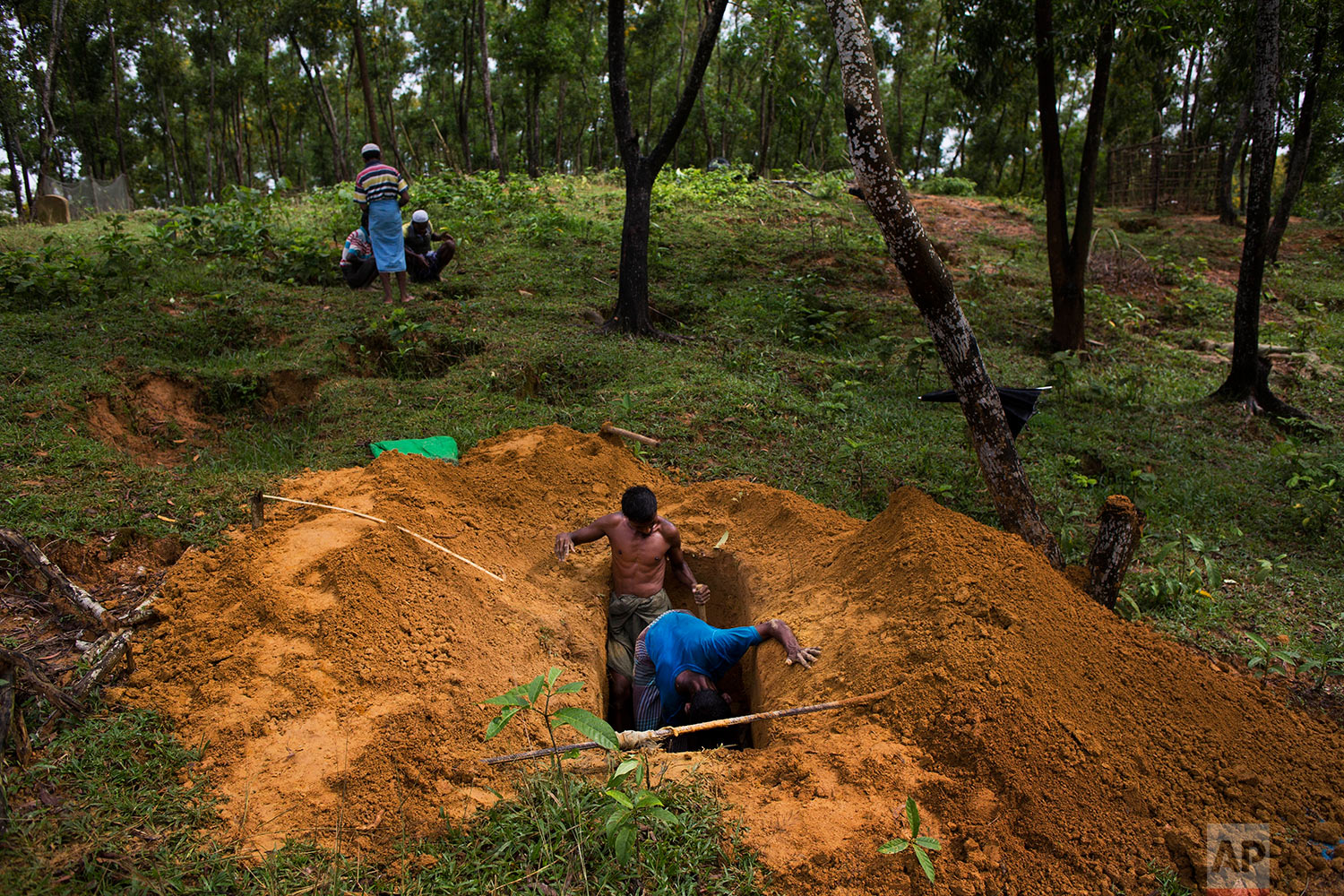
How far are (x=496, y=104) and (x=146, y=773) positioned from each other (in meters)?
30.0

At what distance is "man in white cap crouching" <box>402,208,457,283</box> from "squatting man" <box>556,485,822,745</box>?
4981 millimetres

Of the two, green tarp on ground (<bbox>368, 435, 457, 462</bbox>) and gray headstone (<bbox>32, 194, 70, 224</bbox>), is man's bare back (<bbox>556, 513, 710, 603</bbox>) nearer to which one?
green tarp on ground (<bbox>368, 435, 457, 462</bbox>)

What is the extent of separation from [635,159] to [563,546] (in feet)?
15.1

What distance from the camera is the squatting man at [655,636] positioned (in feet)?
11.8

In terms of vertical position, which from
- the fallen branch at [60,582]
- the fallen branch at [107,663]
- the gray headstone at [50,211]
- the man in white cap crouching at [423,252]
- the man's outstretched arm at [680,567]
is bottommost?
the man's outstretched arm at [680,567]

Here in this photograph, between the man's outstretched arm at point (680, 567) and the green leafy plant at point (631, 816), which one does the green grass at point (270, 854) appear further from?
the man's outstretched arm at point (680, 567)

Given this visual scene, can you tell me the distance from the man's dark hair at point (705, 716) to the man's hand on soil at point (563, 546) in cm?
108

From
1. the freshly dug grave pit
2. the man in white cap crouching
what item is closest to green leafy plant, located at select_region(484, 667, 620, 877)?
the freshly dug grave pit

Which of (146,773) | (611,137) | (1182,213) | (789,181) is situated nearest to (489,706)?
(146,773)

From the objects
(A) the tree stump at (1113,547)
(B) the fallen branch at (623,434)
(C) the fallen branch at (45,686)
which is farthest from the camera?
(B) the fallen branch at (623,434)

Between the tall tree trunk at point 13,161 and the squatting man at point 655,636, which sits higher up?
the tall tree trunk at point 13,161

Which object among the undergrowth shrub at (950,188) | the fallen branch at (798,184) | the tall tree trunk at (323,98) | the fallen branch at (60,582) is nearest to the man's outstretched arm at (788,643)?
the fallen branch at (60,582)

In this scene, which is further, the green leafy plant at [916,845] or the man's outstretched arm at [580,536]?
the man's outstretched arm at [580,536]

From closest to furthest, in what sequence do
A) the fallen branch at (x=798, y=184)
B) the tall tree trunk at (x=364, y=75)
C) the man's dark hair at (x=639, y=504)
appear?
the man's dark hair at (x=639, y=504) → the tall tree trunk at (x=364, y=75) → the fallen branch at (x=798, y=184)
